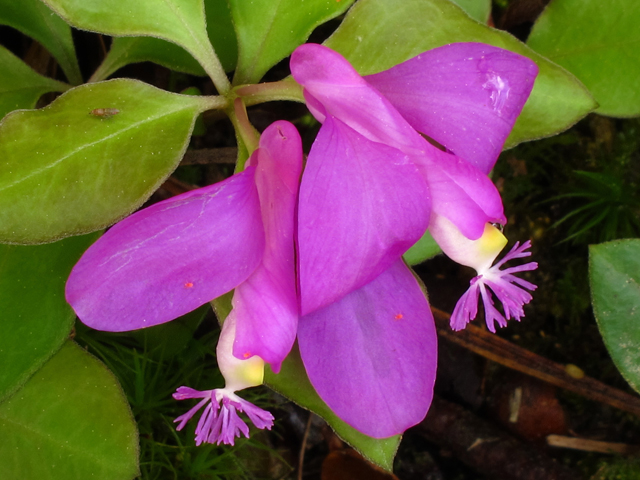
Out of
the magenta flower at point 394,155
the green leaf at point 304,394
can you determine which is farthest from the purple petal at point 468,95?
the green leaf at point 304,394

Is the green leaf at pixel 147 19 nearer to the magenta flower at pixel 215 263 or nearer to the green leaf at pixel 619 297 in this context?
the magenta flower at pixel 215 263

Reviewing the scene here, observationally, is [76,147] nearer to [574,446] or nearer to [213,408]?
[213,408]

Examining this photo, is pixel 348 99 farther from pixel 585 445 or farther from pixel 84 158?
pixel 585 445

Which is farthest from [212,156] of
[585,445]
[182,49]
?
[585,445]

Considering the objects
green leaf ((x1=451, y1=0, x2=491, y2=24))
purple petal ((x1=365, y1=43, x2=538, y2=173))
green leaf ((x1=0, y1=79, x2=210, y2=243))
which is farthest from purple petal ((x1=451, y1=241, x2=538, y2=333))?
green leaf ((x1=451, y1=0, x2=491, y2=24))

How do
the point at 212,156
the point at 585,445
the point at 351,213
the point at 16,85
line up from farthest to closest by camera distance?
the point at 585,445, the point at 212,156, the point at 16,85, the point at 351,213

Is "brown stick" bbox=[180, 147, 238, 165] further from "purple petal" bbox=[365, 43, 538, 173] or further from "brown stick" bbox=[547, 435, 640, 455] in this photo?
"brown stick" bbox=[547, 435, 640, 455]

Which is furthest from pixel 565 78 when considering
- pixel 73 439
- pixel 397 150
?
pixel 73 439
